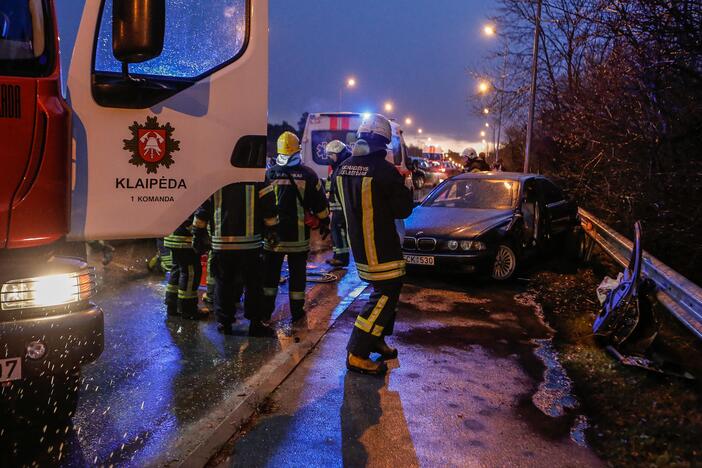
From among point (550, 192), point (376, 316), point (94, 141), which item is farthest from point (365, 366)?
point (550, 192)

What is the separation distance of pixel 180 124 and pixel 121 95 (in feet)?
1.14

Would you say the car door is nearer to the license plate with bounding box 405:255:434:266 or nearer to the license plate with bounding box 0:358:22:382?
the license plate with bounding box 405:255:434:266

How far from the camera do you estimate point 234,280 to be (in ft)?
17.1

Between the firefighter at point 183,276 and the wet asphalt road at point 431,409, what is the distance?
1.42 m

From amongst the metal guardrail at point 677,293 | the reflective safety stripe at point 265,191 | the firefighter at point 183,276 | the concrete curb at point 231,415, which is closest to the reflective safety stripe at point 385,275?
the concrete curb at point 231,415

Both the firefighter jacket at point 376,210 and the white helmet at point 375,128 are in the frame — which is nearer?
the firefighter jacket at point 376,210

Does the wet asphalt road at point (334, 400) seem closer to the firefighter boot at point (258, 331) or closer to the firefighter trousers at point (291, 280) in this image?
the firefighter boot at point (258, 331)

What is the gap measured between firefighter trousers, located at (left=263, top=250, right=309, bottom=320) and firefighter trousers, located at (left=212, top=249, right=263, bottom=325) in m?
0.31

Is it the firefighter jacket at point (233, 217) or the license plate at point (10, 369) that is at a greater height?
the firefighter jacket at point (233, 217)

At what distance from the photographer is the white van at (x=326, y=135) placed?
1289 centimetres

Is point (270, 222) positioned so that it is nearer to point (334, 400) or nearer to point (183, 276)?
point (183, 276)

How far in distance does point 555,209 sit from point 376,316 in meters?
6.53

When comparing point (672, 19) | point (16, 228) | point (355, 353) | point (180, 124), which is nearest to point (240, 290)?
point (355, 353)

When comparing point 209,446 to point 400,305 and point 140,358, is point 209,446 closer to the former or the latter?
point 140,358
